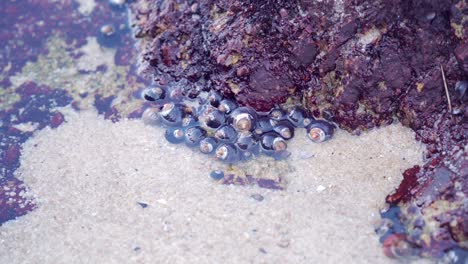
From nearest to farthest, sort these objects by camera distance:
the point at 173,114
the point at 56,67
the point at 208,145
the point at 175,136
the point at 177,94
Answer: the point at 208,145, the point at 175,136, the point at 173,114, the point at 177,94, the point at 56,67

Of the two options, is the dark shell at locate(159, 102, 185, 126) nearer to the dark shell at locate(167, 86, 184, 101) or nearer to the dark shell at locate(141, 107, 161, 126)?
the dark shell at locate(141, 107, 161, 126)

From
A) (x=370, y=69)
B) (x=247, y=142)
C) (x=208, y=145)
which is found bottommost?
(x=208, y=145)

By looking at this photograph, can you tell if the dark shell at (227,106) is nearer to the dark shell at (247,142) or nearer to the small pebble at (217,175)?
the dark shell at (247,142)

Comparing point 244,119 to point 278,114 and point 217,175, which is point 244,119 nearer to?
point 278,114

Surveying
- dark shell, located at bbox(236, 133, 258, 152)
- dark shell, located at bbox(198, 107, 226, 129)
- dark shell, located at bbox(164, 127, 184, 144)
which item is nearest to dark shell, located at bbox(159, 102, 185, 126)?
dark shell, located at bbox(164, 127, 184, 144)

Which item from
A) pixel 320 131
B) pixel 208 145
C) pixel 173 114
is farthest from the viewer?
pixel 173 114

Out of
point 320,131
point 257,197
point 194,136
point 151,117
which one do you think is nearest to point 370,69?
point 320,131

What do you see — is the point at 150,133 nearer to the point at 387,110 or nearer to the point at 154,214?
the point at 154,214
